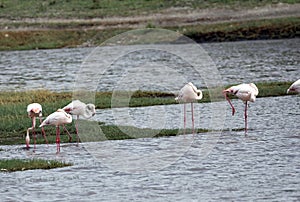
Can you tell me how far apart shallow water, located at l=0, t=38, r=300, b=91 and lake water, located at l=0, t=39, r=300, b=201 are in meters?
6.68

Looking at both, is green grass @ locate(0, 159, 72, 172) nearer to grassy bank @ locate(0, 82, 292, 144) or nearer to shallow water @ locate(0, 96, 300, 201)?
shallow water @ locate(0, 96, 300, 201)

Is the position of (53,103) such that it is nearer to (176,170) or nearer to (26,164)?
(26,164)

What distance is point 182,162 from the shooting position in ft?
50.7

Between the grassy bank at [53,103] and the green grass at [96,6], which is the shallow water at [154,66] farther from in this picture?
the green grass at [96,6]

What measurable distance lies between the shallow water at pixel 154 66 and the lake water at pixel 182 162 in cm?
668

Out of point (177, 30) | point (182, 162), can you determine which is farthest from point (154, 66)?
point (182, 162)

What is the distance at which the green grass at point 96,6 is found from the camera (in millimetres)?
49803

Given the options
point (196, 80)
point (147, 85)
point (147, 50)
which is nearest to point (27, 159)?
point (147, 85)

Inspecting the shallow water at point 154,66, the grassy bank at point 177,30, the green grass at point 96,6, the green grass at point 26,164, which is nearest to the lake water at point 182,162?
the green grass at point 26,164

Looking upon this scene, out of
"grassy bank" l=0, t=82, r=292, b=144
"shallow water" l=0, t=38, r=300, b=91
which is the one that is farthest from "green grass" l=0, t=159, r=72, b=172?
"shallow water" l=0, t=38, r=300, b=91

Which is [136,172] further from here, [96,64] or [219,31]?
[219,31]

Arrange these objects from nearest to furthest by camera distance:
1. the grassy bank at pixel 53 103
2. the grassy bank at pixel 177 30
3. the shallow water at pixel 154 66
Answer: the grassy bank at pixel 53 103 → the shallow water at pixel 154 66 → the grassy bank at pixel 177 30

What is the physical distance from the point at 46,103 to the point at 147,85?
5833mm

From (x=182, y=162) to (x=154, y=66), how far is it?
21.0m
